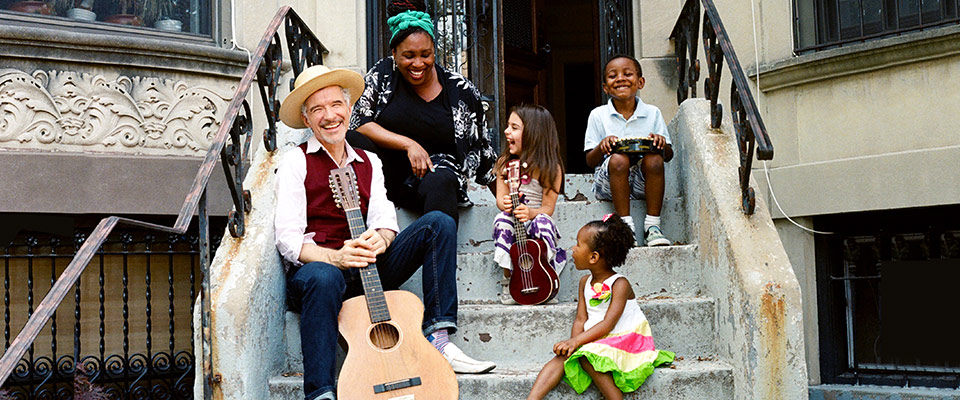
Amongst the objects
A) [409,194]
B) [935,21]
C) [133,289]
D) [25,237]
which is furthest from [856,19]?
[25,237]

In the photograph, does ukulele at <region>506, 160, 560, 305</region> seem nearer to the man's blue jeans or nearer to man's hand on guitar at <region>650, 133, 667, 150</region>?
the man's blue jeans

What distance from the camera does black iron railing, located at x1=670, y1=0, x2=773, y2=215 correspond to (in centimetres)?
378

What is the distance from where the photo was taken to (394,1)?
6.95 metres

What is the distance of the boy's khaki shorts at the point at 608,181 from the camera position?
4914mm

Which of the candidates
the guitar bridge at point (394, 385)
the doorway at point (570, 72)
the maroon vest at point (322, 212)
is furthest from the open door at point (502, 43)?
the guitar bridge at point (394, 385)

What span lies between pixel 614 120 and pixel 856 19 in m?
1.88

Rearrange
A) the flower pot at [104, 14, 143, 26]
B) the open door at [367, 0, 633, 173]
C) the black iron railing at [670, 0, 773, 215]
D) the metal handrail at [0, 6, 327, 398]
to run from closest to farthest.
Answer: the metal handrail at [0, 6, 327, 398]
the black iron railing at [670, 0, 773, 215]
the flower pot at [104, 14, 143, 26]
the open door at [367, 0, 633, 173]

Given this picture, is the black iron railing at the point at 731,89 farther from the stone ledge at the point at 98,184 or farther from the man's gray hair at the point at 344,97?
the stone ledge at the point at 98,184

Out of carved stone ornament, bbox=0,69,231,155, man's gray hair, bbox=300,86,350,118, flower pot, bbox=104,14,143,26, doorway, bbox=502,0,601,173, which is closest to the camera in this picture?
man's gray hair, bbox=300,86,350,118

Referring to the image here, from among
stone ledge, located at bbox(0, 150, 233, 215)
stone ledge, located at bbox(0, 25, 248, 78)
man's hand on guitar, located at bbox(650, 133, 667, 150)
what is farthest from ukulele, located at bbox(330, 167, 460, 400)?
stone ledge, located at bbox(0, 25, 248, 78)

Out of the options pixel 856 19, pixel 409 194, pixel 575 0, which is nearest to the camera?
pixel 409 194

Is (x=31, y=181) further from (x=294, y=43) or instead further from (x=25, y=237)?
(x=294, y=43)

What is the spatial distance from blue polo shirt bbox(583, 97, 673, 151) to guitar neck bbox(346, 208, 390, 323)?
173 cm

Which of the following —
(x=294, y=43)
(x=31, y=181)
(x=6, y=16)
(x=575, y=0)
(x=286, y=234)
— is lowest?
(x=286, y=234)
